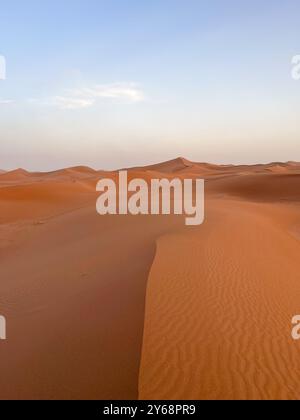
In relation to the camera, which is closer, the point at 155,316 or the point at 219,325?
the point at 219,325

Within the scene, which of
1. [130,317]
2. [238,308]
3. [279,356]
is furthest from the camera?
[238,308]

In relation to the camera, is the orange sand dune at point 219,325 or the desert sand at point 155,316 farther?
the desert sand at point 155,316

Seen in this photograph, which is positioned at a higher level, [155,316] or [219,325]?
[155,316]

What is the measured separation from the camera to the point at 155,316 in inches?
221

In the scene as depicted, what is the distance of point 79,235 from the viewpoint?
Result: 14.2 m

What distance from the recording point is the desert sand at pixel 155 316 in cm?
437

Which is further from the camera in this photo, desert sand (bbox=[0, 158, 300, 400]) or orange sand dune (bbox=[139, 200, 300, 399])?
Result: desert sand (bbox=[0, 158, 300, 400])

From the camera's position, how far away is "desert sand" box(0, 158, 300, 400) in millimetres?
4367

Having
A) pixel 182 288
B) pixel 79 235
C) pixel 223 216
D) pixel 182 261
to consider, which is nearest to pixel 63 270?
pixel 182 261

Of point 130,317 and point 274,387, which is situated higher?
point 130,317

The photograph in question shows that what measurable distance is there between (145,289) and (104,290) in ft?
3.18

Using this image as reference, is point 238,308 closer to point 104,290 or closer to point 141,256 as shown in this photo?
point 104,290

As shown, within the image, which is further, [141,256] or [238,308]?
[141,256]
